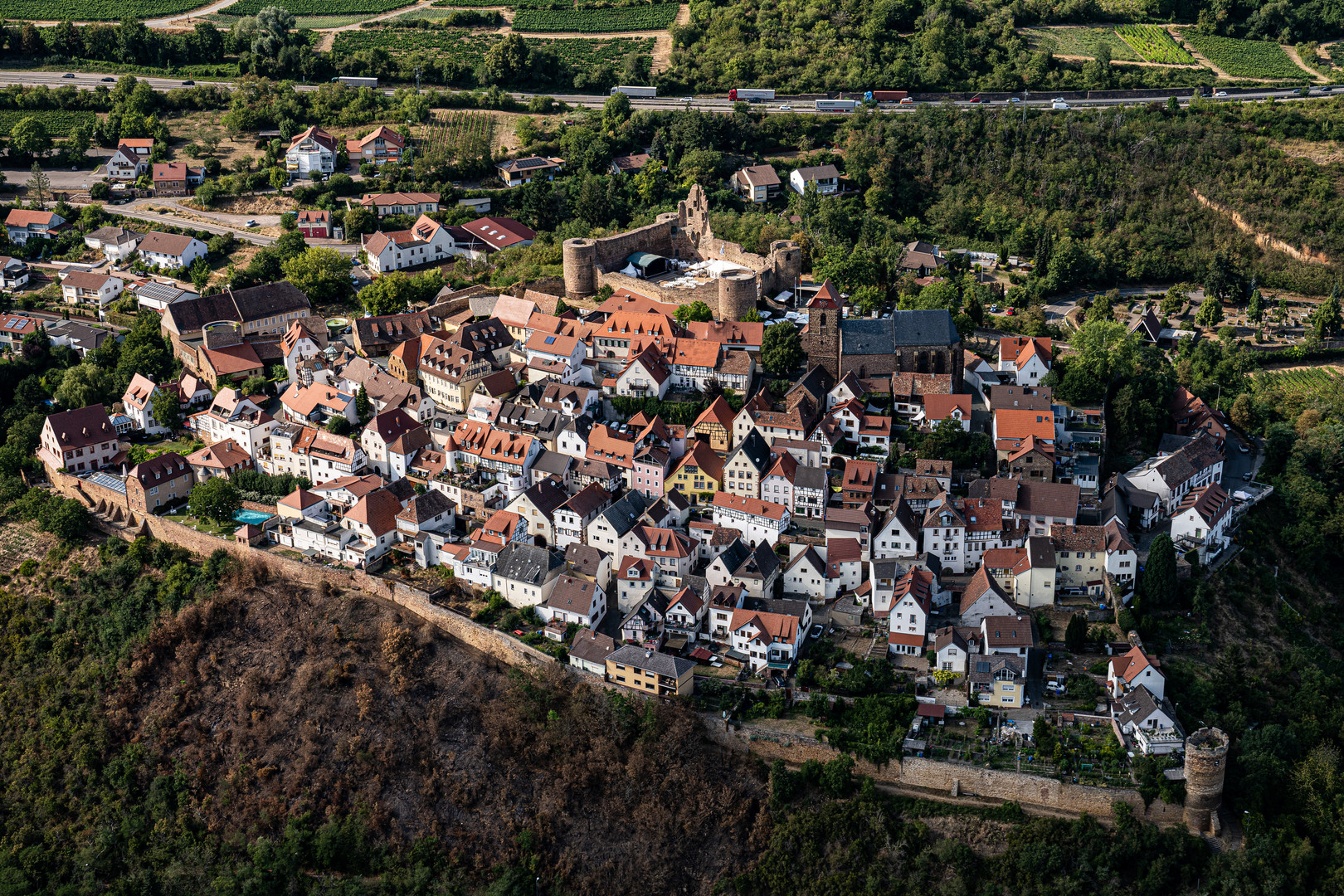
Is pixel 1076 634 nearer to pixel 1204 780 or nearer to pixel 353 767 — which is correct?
pixel 1204 780

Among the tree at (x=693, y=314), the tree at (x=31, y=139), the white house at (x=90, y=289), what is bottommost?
the white house at (x=90, y=289)

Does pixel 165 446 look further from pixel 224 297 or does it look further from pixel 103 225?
pixel 103 225

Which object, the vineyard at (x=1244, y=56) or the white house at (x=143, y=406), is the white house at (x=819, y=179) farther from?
the white house at (x=143, y=406)

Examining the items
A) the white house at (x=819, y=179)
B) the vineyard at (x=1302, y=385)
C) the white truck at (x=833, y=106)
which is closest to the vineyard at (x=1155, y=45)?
the white truck at (x=833, y=106)

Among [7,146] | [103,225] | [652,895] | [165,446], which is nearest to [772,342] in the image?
[652,895]

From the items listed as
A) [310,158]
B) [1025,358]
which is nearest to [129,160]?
[310,158]

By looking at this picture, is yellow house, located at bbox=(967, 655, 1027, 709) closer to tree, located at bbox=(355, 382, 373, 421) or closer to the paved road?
tree, located at bbox=(355, 382, 373, 421)

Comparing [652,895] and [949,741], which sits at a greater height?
[949,741]
